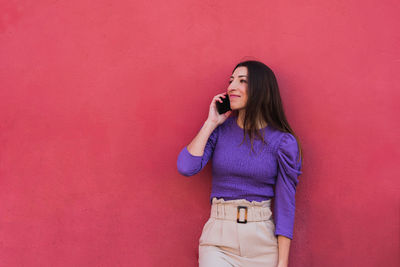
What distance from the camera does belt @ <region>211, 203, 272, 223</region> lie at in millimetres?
2506

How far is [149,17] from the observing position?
9.78 feet

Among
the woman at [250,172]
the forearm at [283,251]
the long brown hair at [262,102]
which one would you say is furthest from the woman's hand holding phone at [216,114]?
the forearm at [283,251]

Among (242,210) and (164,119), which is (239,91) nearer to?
(164,119)

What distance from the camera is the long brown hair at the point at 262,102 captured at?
2.63 metres

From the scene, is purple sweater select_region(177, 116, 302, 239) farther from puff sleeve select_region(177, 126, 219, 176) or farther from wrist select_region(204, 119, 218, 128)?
wrist select_region(204, 119, 218, 128)

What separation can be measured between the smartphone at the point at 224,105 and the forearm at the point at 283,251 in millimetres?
828

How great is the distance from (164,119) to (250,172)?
752mm

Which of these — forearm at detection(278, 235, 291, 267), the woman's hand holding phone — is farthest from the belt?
the woman's hand holding phone

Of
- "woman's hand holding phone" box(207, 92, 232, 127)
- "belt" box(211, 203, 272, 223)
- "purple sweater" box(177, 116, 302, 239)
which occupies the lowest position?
"belt" box(211, 203, 272, 223)

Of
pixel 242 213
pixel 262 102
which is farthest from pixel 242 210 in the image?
pixel 262 102

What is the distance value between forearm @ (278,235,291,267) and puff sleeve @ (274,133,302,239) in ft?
0.15

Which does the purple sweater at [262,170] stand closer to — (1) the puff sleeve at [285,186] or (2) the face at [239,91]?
(1) the puff sleeve at [285,186]

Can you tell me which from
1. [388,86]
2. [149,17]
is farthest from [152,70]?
[388,86]

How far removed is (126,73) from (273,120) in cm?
105
